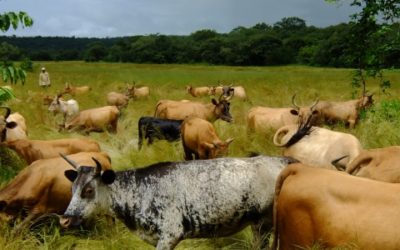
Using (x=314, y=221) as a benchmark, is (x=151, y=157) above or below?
below

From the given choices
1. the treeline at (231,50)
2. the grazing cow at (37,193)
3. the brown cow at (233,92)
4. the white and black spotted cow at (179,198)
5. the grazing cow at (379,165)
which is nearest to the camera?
the white and black spotted cow at (179,198)

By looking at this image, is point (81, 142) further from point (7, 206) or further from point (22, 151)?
point (7, 206)

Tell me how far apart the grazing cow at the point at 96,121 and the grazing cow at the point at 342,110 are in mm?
5843

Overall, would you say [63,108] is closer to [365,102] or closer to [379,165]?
[365,102]

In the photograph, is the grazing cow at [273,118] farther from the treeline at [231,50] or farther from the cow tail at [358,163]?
the treeline at [231,50]

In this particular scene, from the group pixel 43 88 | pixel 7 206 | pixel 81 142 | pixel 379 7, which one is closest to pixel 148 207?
pixel 7 206

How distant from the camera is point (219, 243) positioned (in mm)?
6262

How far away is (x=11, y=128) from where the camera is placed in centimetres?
1016

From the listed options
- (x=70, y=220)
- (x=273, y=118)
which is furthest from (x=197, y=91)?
(x=70, y=220)

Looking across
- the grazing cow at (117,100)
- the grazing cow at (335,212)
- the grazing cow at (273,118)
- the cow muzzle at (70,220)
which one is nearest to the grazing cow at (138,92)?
the grazing cow at (117,100)

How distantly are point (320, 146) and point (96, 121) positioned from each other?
8.48 m

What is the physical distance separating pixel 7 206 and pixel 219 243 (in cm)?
270

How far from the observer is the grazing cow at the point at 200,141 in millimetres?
10328

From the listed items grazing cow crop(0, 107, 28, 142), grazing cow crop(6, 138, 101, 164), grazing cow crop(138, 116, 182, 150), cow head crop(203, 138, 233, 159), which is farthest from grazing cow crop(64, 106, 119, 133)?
grazing cow crop(6, 138, 101, 164)
